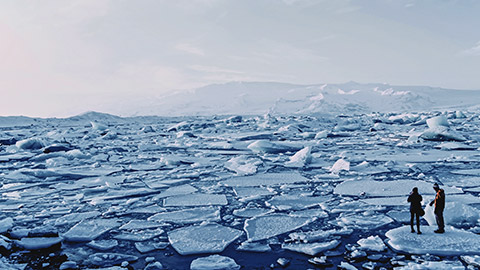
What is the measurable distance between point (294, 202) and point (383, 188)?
1529mm

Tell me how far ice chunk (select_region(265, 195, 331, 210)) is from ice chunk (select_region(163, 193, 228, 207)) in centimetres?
66

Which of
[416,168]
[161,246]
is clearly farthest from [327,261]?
[416,168]

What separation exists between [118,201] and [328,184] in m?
3.20

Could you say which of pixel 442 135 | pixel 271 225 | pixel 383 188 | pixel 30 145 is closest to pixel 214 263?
pixel 271 225

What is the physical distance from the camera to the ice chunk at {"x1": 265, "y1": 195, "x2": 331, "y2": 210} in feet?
15.6

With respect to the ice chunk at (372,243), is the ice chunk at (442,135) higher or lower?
higher

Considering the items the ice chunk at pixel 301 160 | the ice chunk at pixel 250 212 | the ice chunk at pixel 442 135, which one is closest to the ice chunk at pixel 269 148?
the ice chunk at pixel 301 160

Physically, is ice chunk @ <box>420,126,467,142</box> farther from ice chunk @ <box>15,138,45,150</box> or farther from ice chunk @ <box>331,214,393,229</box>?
ice chunk @ <box>15,138,45,150</box>

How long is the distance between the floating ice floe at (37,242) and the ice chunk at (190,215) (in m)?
1.07

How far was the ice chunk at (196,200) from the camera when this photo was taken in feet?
16.4

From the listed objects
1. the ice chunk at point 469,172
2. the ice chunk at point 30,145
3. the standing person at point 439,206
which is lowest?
the ice chunk at point 30,145

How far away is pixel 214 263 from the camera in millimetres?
3064

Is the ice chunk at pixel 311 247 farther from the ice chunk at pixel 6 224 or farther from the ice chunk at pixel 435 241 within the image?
the ice chunk at pixel 6 224

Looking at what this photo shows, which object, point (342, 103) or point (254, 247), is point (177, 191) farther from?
point (342, 103)
